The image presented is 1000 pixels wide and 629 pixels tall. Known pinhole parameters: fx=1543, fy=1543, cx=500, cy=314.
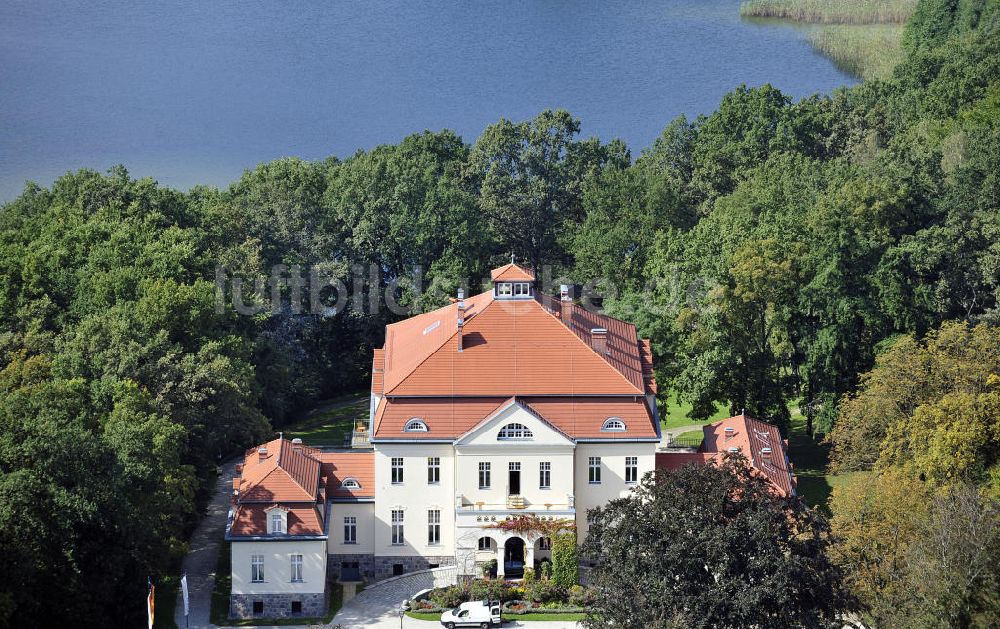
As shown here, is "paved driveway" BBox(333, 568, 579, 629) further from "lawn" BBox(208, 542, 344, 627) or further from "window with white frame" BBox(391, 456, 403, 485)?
"window with white frame" BBox(391, 456, 403, 485)

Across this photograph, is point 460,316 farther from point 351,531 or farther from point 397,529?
point 351,531

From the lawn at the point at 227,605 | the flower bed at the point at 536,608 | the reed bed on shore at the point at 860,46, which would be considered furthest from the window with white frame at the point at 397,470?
the reed bed on shore at the point at 860,46

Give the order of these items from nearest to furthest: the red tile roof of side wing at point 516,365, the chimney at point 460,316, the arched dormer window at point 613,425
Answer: the arched dormer window at point 613,425
the red tile roof of side wing at point 516,365
the chimney at point 460,316

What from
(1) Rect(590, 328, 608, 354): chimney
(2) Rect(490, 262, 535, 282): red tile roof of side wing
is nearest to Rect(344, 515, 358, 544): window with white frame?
(2) Rect(490, 262, 535, 282): red tile roof of side wing

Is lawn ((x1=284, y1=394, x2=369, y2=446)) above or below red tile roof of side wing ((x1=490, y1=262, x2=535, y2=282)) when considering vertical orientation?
below

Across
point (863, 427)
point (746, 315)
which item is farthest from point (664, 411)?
point (863, 427)

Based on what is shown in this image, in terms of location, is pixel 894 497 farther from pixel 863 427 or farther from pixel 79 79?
pixel 79 79

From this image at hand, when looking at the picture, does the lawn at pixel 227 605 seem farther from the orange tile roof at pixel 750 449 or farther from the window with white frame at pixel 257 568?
the orange tile roof at pixel 750 449
